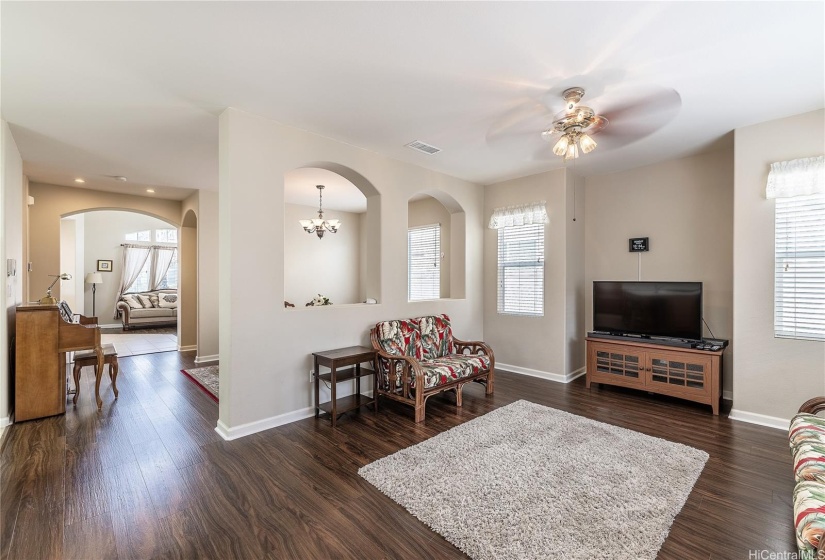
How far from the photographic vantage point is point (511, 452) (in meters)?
2.88

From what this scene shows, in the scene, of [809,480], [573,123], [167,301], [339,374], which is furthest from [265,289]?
[167,301]

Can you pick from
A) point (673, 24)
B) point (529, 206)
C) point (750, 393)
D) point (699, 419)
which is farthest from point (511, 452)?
point (529, 206)

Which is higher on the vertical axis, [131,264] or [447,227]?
[447,227]

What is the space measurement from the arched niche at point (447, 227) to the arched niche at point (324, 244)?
111cm

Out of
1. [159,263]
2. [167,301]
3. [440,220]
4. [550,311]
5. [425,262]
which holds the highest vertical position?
[440,220]

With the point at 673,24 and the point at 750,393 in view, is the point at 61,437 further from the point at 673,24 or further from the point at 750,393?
the point at 750,393

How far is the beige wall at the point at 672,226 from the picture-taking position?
4.24 m

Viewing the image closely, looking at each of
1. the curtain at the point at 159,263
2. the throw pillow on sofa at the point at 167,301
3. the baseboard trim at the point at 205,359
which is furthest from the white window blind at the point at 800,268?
the curtain at the point at 159,263

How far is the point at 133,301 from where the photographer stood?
977 centimetres

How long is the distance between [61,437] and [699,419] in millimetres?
5757

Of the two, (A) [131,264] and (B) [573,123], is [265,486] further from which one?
(A) [131,264]

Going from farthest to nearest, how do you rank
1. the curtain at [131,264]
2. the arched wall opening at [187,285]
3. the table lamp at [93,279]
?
1. the curtain at [131,264]
2. the table lamp at [93,279]
3. the arched wall opening at [187,285]

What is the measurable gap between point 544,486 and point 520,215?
12.0 ft

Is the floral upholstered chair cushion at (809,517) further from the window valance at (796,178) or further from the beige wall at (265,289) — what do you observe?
the beige wall at (265,289)
